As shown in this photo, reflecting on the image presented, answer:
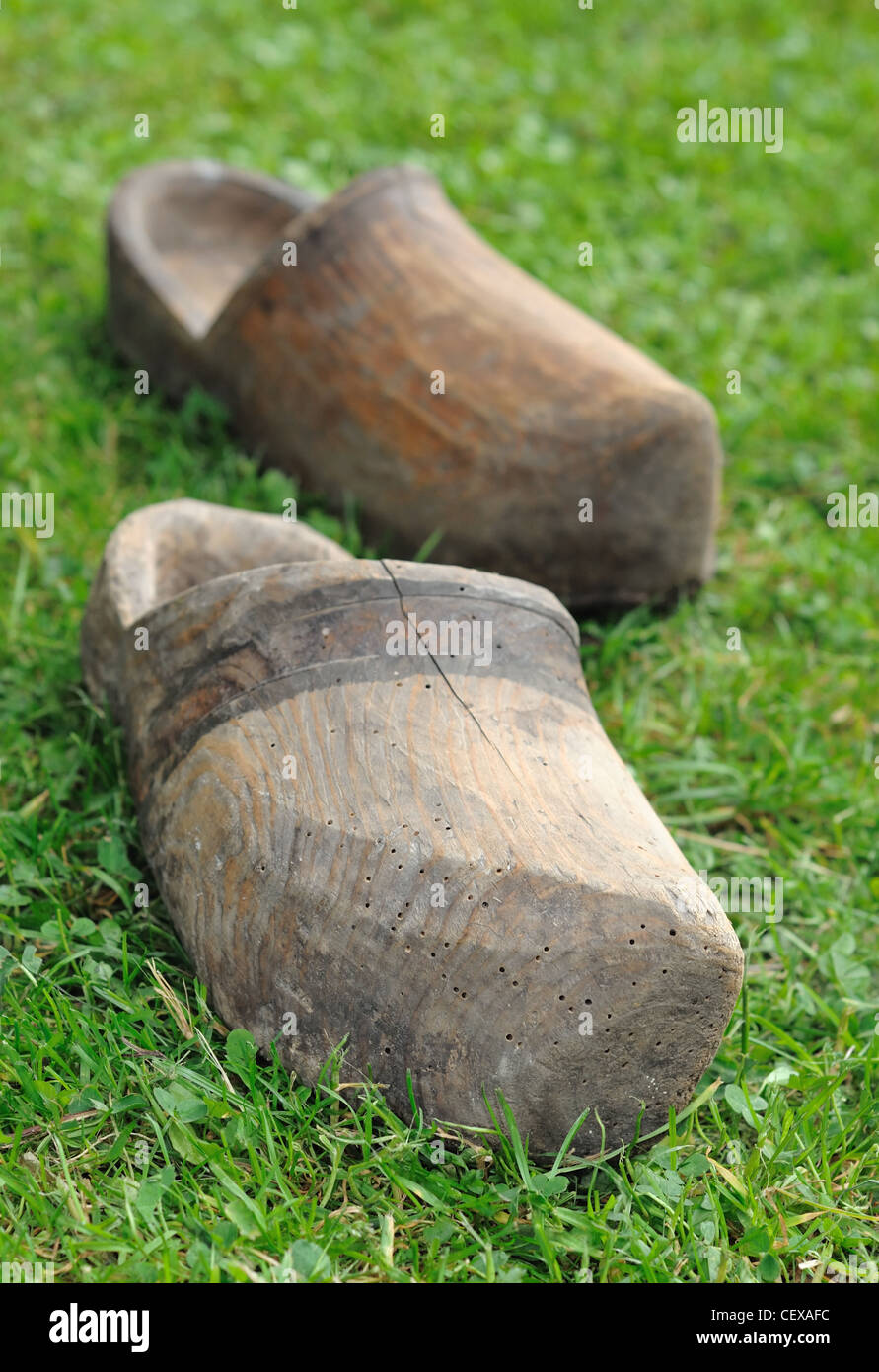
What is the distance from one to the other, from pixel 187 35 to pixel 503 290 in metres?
2.30

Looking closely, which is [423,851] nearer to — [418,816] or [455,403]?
[418,816]

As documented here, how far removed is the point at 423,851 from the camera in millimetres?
1481

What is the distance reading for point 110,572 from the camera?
192 centimetres

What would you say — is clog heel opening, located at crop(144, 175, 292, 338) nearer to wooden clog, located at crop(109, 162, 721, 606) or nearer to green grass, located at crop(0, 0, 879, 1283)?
green grass, located at crop(0, 0, 879, 1283)

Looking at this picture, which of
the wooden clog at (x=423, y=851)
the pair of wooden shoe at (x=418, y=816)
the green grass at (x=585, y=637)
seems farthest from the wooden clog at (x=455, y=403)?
the wooden clog at (x=423, y=851)

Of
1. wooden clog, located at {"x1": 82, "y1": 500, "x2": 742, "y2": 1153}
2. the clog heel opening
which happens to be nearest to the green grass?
wooden clog, located at {"x1": 82, "y1": 500, "x2": 742, "y2": 1153}

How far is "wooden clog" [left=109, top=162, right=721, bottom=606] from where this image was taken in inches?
90.7

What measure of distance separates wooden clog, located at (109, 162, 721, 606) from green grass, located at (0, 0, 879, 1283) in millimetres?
125

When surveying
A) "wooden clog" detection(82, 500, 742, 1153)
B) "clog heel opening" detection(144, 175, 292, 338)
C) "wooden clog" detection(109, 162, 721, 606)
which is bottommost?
"wooden clog" detection(82, 500, 742, 1153)

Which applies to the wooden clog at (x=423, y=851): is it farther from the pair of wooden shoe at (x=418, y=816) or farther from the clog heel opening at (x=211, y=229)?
the clog heel opening at (x=211, y=229)

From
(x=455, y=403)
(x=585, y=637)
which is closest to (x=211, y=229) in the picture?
(x=455, y=403)

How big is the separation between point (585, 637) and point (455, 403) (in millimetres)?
469

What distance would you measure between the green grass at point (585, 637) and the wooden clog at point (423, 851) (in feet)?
0.28
